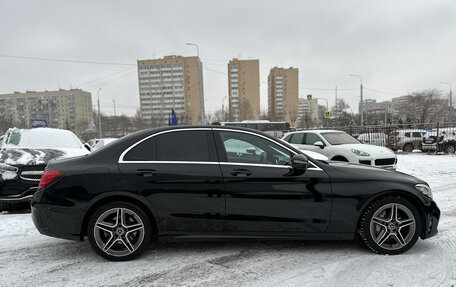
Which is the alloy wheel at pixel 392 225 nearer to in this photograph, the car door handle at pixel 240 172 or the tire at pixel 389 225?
the tire at pixel 389 225

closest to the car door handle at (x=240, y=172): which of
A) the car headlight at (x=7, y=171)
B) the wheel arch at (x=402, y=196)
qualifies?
the wheel arch at (x=402, y=196)

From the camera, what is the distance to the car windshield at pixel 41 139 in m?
6.46

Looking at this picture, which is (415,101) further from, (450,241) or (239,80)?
(450,241)

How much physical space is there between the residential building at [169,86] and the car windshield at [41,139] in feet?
270

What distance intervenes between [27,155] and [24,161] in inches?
9.7

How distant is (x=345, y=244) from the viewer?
145 inches

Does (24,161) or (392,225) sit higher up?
(24,161)

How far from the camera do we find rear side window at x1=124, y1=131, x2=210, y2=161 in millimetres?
3311

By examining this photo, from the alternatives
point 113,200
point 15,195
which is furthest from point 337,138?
point 15,195

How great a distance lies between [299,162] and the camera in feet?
10.7

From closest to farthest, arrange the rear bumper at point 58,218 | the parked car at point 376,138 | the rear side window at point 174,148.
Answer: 1. the rear bumper at point 58,218
2. the rear side window at point 174,148
3. the parked car at point 376,138

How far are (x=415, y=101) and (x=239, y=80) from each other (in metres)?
55.2

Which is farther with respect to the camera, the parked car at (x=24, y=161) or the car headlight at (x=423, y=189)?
the parked car at (x=24, y=161)

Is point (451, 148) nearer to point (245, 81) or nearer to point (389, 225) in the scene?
point (389, 225)
